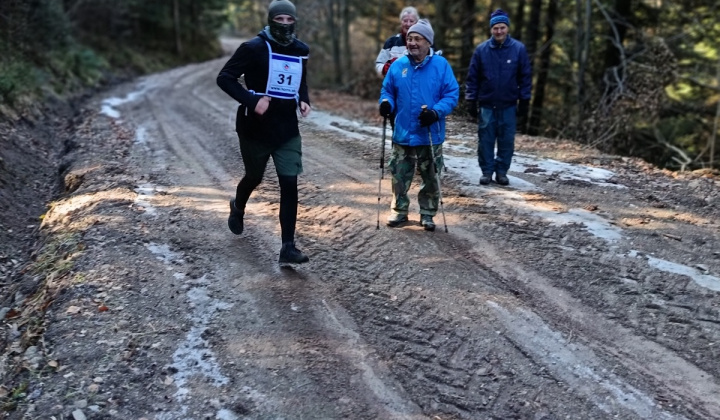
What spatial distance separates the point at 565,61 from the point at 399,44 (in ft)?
35.9

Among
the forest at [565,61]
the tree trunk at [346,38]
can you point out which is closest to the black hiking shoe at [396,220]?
the forest at [565,61]

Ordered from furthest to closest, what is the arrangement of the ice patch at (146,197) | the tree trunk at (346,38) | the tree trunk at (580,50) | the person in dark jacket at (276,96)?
the tree trunk at (346,38) → the tree trunk at (580,50) → the ice patch at (146,197) → the person in dark jacket at (276,96)

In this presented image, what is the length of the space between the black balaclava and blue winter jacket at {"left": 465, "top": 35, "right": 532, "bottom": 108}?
135 inches

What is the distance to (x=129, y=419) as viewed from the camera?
3.50 m

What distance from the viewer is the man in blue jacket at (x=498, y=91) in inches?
293

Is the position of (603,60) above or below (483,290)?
above

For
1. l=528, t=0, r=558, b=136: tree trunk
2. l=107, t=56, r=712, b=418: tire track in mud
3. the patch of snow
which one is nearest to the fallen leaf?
l=107, t=56, r=712, b=418: tire track in mud

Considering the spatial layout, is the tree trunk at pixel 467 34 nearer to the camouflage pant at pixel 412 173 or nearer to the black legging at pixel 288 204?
the camouflage pant at pixel 412 173

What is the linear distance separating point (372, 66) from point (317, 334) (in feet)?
58.7

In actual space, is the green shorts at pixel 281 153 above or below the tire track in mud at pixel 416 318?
above

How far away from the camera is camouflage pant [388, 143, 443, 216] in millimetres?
6129

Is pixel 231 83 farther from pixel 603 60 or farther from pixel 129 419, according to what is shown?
pixel 603 60

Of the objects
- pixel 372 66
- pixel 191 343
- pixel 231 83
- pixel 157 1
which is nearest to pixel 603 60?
pixel 372 66

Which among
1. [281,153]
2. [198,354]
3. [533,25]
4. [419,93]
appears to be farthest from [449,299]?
[533,25]
